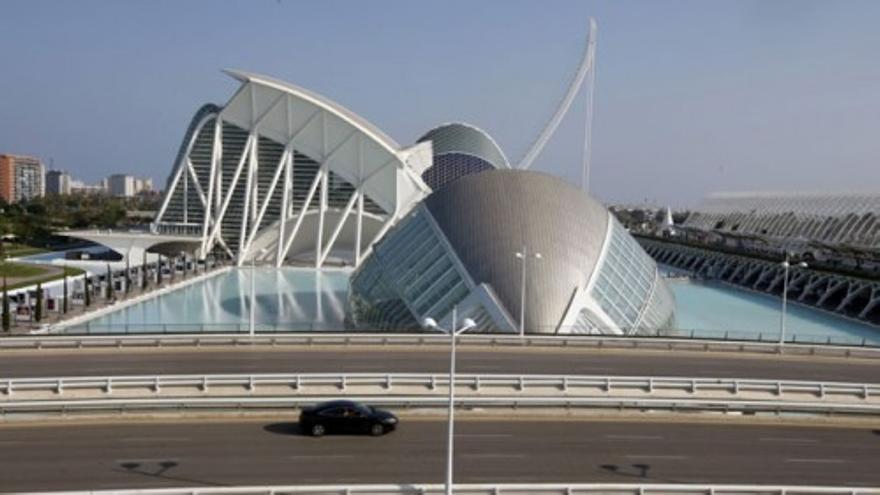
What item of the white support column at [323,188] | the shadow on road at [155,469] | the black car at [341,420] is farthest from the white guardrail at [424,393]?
the white support column at [323,188]

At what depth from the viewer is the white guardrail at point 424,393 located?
2208cm

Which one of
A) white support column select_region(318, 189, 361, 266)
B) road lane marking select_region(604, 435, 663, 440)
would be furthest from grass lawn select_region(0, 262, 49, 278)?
road lane marking select_region(604, 435, 663, 440)

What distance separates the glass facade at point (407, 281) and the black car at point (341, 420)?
16006 mm

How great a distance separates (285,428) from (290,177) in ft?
224

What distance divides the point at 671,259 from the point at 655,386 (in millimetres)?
97745

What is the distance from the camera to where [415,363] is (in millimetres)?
28156

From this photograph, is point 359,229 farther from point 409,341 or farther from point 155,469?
point 155,469

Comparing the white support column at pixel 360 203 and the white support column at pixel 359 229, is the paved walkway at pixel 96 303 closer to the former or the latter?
the white support column at pixel 359 229

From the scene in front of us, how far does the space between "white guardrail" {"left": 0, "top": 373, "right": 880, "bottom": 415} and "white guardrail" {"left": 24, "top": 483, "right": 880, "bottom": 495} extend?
6.27 m

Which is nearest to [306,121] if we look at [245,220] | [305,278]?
[245,220]

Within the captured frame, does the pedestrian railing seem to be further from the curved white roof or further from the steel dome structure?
the curved white roof

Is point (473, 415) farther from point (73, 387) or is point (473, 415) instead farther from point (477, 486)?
point (73, 387)

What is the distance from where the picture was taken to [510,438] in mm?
20531

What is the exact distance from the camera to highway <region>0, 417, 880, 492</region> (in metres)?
17.5
